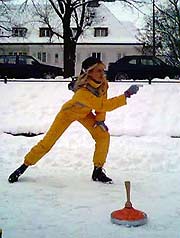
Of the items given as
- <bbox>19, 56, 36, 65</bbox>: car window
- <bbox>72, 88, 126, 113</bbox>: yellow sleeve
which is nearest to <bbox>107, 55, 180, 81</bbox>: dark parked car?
<bbox>19, 56, 36, 65</bbox>: car window

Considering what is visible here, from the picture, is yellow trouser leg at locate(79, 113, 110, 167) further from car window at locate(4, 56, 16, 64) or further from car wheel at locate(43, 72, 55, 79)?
car window at locate(4, 56, 16, 64)

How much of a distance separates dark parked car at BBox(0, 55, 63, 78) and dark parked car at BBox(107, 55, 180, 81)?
4.45 meters

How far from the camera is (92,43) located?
5147 cm

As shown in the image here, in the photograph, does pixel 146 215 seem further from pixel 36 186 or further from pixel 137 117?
pixel 137 117

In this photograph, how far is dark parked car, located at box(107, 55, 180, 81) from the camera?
25.2 metres

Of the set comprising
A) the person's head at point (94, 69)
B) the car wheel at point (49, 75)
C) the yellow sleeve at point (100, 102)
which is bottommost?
the car wheel at point (49, 75)

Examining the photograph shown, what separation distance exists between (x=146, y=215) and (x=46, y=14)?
31.4 metres

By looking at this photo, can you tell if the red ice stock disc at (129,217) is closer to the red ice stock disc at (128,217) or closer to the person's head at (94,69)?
the red ice stock disc at (128,217)

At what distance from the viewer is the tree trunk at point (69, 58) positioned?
25.8 metres

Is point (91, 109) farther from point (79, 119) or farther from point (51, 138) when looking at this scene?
point (51, 138)

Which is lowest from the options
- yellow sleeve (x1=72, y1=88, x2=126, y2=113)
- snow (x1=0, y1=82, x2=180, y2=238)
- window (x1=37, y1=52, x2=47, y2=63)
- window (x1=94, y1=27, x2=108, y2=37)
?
window (x1=37, y1=52, x2=47, y2=63)

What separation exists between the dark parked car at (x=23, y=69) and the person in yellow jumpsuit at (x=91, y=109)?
21.2 meters

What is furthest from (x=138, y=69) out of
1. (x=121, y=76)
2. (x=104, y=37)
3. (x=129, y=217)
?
(x=104, y=37)

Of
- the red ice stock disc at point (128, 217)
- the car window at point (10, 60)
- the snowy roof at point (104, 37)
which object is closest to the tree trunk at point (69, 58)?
the car window at point (10, 60)
